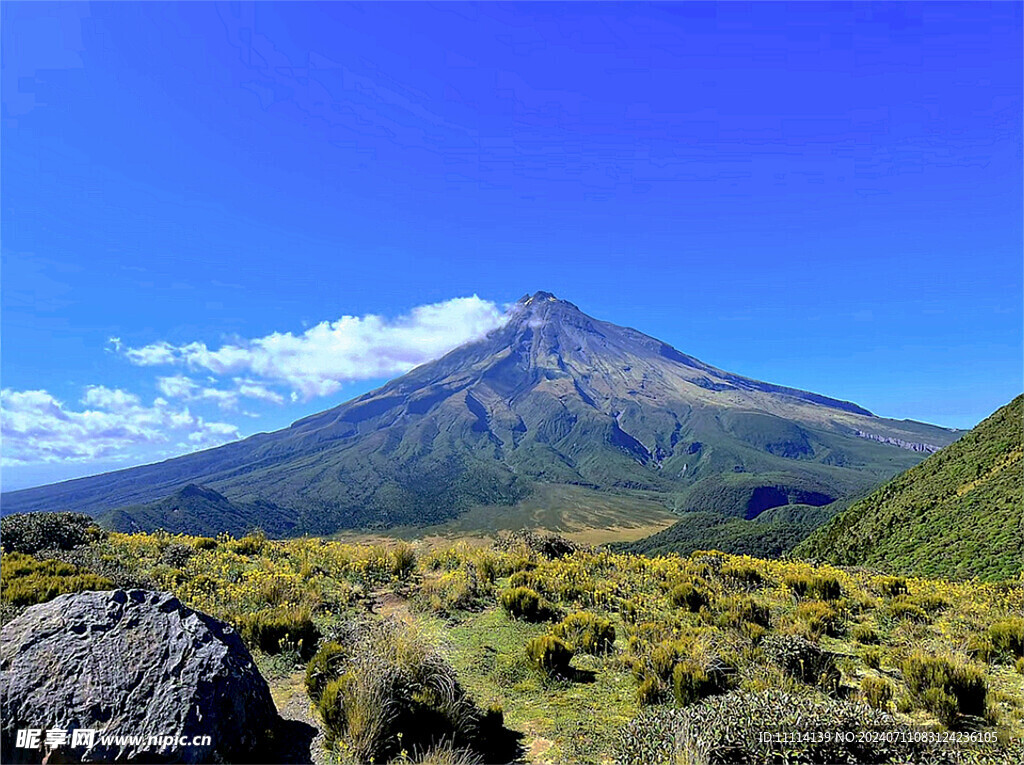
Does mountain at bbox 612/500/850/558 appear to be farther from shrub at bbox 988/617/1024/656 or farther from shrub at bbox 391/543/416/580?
shrub at bbox 988/617/1024/656

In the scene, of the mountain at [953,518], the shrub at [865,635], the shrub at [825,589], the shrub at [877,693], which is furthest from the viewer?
the mountain at [953,518]

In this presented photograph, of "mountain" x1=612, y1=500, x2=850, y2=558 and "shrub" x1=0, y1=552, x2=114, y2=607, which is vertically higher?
"shrub" x1=0, y1=552, x2=114, y2=607

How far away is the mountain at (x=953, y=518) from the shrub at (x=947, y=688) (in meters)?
17.4

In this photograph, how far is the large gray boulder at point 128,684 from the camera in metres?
4.09

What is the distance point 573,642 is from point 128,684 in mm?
5707

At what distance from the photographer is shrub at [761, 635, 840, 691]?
6.47 m

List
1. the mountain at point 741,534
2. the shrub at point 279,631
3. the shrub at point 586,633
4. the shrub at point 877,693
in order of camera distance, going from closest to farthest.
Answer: the shrub at point 877,693 → the shrub at point 279,631 → the shrub at point 586,633 → the mountain at point 741,534

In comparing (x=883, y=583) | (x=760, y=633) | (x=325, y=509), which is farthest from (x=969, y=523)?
(x=325, y=509)

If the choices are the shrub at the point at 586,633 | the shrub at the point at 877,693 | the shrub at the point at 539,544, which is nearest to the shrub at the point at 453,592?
the shrub at the point at 586,633

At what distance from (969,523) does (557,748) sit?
99.8 ft

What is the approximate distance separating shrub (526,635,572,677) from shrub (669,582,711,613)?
3.62 m

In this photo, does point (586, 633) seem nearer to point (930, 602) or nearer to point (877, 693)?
point (877, 693)

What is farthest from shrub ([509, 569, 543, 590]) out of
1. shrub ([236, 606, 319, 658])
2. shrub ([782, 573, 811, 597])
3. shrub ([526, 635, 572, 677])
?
shrub ([782, 573, 811, 597])

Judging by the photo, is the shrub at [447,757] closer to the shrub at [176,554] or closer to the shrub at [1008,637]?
the shrub at [1008,637]
